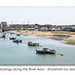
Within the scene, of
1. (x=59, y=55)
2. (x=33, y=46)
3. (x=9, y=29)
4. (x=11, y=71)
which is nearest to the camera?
(x=11, y=71)

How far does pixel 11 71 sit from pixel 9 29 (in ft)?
291

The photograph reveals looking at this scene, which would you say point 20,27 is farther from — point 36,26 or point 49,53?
point 49,53

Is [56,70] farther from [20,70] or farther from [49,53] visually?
[49,53]

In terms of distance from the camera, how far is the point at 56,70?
46.8ft

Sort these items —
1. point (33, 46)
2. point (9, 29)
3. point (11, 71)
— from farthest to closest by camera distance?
point (9, 29) < point (33, 46) < point (11, 71)

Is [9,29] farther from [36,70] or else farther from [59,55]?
[36,70]

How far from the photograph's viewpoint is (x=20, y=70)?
46.6 ft

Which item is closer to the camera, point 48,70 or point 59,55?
point 48,70

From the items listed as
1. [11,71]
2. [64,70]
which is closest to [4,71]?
[11,71]

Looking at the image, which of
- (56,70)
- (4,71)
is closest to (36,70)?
(56,70)

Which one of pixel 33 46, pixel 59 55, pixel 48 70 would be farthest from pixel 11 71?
pixel 33 46

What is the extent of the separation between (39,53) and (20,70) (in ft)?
42.2

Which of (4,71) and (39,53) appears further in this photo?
(39,53)

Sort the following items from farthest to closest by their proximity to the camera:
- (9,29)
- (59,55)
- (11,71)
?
(9,29), (59,55), (11,71)
